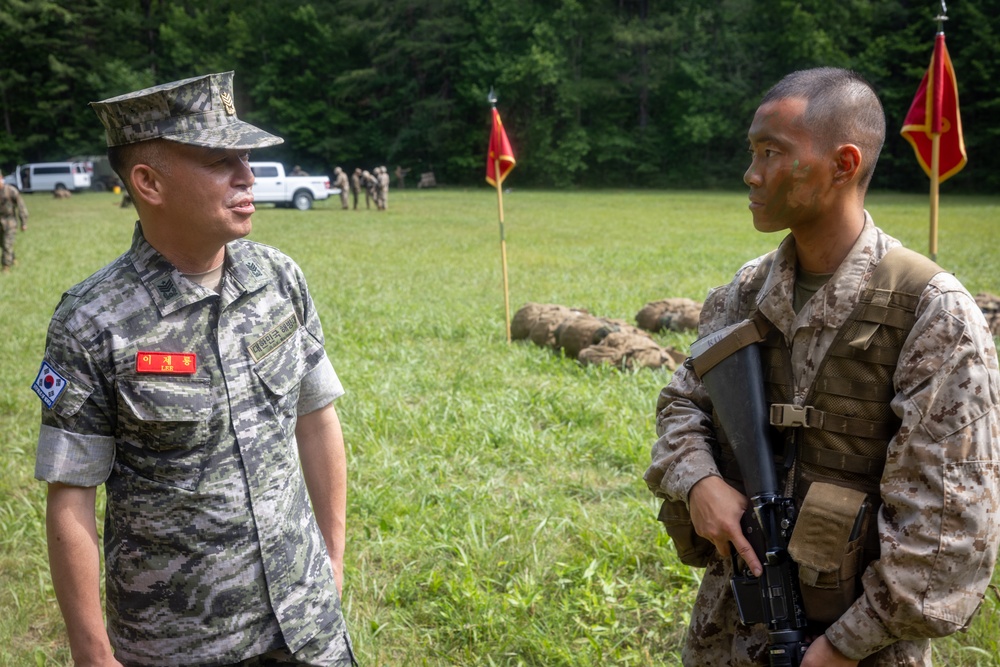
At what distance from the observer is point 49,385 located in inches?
70.3

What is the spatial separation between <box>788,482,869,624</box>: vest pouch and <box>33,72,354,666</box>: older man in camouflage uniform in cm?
112

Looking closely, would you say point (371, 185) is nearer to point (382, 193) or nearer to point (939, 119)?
point (382, 193)

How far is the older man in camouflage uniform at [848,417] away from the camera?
1.54 metres

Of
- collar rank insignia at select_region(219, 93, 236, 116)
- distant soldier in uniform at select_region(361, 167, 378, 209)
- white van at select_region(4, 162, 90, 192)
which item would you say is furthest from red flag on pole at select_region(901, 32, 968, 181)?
white van at select_region(4, 162, 90, 192)

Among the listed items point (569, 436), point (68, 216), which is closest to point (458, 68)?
point (68, 216)

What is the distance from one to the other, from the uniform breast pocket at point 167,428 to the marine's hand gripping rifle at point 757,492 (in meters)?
1.10

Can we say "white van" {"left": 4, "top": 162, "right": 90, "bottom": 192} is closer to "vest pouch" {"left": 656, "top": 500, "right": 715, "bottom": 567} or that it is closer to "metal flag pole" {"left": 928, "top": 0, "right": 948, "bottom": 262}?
"metal flag pole" {"left": 928, "top": 0, "right": 948, "bottom": 262}

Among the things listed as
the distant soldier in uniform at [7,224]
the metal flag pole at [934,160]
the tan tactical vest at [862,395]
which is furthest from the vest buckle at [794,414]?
the distant soldier in uniform at [7,224]

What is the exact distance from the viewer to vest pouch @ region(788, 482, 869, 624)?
1.65 metres

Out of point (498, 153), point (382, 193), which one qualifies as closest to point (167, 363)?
point (498, 153)

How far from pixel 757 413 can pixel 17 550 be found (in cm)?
381

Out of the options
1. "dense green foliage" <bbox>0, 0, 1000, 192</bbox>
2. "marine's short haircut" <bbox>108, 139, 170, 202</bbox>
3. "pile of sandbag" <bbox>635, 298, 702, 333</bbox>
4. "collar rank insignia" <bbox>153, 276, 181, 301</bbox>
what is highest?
"dense green foliage" <bbox>0, 0, 1000, 192</bbox>

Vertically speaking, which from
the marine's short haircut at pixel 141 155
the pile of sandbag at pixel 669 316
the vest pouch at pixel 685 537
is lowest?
the pile of sandbag at pixel 669 316

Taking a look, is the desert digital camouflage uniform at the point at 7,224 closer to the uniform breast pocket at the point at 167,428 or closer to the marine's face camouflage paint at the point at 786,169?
the uniform breast pocket at the point at 167,428
